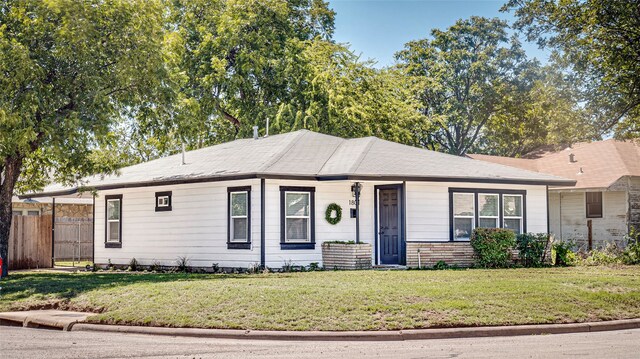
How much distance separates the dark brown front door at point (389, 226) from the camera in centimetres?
2467

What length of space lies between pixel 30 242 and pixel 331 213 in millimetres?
11927

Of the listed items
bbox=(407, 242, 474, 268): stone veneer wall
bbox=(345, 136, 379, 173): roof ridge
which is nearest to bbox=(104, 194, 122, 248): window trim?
bbox=(345, 136, 379, 173): roof ridge

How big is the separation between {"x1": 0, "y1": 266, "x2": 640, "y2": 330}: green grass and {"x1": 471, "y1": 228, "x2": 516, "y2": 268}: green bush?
15.1 ft

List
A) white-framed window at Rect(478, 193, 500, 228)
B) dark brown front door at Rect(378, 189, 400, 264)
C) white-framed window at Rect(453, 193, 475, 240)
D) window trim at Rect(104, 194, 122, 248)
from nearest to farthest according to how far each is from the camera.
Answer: dark brown front door at Rect(378, 189, 400, 264), white-framed window at Rect(453, 193, 475, 240), white-framed window at Rect(478, 193, 500, 228), window trim at Rect(104, 194, 122, 248)

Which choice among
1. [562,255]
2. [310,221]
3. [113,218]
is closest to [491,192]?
[562,255]

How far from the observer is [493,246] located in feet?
77.9

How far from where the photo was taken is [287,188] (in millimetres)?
23578

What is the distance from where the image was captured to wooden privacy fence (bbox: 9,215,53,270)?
28.0 m

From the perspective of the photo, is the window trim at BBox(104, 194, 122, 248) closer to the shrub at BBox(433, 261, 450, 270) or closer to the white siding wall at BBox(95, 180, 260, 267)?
the white siding wall at BBox(95, 180, 260, 267)

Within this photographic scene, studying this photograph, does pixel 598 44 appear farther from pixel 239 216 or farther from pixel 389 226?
pixel 239 216

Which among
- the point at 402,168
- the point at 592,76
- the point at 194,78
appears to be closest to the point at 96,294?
the point at 402,168

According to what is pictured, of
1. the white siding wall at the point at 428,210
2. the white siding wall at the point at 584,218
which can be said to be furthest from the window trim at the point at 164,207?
the white siding wall at the point at 584,218

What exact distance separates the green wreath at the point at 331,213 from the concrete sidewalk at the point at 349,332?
1032 cm

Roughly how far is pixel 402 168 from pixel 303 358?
1408 centimetres
